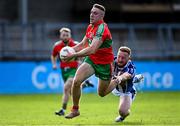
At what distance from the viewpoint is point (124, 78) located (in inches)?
702

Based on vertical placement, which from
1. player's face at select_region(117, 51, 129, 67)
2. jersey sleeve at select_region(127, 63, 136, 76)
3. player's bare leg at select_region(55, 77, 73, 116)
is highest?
player's face at select_region(117, 51, 129, 67)

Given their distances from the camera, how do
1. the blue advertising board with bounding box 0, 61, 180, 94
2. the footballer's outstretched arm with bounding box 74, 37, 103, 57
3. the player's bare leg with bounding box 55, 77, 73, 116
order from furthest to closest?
the blue advertising board with bounding box 0, 61, 180, 94 → the player's bare leg with bounding box 55, 77, 73, 116 → the footballer's outstretched arm with bounding box 74, 37, 103, 57

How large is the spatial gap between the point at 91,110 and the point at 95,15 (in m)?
6.49

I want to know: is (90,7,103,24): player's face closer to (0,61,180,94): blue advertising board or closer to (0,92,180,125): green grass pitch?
(0,92,180,125): green grass pitch

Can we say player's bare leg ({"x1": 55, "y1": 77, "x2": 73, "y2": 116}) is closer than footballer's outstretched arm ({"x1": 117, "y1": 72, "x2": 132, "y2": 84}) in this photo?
No

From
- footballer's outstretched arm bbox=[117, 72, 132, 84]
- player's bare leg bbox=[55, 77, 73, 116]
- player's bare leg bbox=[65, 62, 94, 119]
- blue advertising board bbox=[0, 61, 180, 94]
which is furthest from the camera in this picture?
blue advertising board bbox=[0, 61, 180, 94]

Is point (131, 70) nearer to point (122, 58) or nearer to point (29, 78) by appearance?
point (122, 58)

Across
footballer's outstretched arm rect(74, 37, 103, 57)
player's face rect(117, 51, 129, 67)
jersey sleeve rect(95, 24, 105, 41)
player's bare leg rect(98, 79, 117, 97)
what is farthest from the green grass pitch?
jersey sleeve rect(95, 24, 105, 41)

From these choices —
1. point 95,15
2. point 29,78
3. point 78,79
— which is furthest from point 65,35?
point 29,78

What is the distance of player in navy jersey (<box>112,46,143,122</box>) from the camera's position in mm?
17984

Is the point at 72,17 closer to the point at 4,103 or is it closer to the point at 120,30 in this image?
the point at 120,30

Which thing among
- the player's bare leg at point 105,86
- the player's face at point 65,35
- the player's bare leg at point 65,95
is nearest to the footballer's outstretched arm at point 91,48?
the player's bare leg at point 105,86

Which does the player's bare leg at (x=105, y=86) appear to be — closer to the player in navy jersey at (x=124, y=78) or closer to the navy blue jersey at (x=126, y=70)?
the player in navy jersey at (x=124, y=78)

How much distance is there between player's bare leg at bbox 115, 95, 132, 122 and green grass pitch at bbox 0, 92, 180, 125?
7.0 inches
